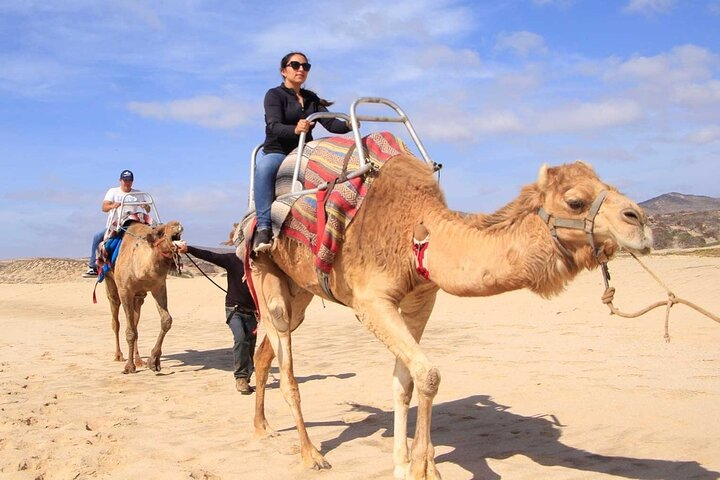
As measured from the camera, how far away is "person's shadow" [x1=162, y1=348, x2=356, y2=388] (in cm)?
962

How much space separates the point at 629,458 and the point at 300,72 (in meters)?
4.01

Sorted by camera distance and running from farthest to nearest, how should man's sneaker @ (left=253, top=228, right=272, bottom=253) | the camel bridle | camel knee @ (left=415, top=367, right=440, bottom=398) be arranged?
man's sneaker @ (left=253, top=228, right=272, bottom=253) < camel knee @ (left=415, top=367, right=440, bottom=398) < the camel bridle

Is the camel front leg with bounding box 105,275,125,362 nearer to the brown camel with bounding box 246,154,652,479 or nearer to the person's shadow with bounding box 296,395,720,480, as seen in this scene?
the person's shadow with bounding box 296,395,720,480

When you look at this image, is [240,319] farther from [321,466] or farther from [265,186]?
[321,466]

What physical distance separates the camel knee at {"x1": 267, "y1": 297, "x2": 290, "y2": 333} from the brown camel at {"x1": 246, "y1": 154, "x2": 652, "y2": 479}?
14 centimetres

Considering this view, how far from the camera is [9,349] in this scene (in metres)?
13.1

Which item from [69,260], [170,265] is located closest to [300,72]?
[170,265]

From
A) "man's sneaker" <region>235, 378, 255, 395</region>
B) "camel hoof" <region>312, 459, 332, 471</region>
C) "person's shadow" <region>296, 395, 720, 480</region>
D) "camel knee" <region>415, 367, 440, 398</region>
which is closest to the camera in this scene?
"camel knee" <region>415, 367, 440, 398</region>

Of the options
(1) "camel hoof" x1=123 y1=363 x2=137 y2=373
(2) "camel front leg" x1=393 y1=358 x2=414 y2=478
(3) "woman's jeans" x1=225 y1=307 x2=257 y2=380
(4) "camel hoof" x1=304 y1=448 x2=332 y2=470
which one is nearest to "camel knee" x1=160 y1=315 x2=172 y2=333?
(1) "camel hoof" x1=123 y1=363 x2=137 y2=373

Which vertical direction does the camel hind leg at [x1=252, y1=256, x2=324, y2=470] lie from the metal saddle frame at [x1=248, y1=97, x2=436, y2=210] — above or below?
below

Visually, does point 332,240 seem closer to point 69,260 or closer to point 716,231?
point 716,231

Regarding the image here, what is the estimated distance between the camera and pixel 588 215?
3.88m

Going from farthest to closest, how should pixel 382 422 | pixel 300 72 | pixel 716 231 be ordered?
1. pixel 716 231
2. pixel 382 422
3. pixel 300 72

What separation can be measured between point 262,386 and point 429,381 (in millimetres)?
2669
